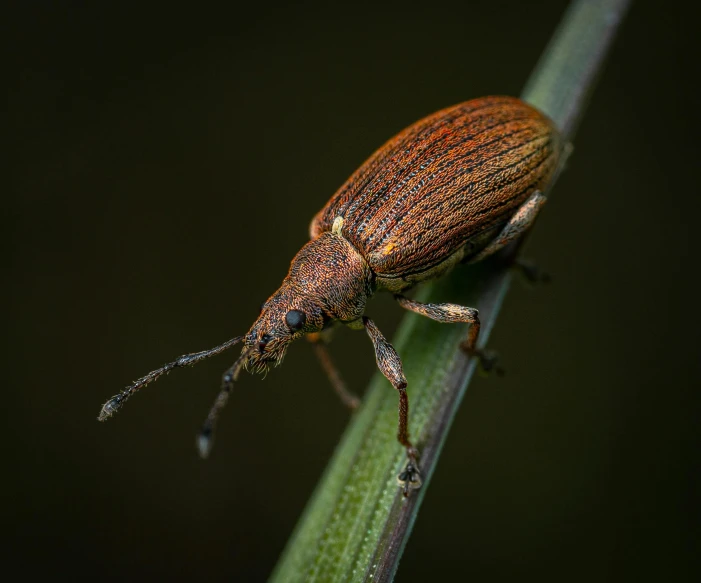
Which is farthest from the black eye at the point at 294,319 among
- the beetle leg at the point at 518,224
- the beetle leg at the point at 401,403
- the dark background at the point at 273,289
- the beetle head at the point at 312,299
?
the dark background at the point at 273,289

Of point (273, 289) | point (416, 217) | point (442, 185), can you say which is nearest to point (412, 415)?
point (416, 217)

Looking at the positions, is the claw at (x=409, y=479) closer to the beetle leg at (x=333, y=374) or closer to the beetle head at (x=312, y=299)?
the beetle head at (x=312, y=299)

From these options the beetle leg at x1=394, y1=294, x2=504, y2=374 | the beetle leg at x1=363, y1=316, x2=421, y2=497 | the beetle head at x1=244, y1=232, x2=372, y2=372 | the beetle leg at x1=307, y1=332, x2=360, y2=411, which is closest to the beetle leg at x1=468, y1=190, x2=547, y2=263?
the beetle leg at x1=394, y1=294, x2=504, y2=374

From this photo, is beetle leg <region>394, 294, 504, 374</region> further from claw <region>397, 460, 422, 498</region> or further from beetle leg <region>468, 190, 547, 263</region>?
claw <region>397, 460, 422, 498</region>

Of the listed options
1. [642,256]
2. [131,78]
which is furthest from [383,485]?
[131,78]

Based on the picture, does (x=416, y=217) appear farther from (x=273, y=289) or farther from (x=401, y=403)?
(x=273, y=289)

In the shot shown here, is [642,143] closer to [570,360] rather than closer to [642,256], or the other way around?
[642,256]
